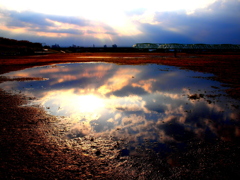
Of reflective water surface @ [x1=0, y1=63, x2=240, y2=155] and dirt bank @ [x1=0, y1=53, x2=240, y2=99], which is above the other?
dirt bank @ [x1=0, y1=53, x2=240, y2=99]

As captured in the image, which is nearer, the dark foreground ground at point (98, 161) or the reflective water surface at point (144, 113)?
the dark foreground ground at point (98, 161)

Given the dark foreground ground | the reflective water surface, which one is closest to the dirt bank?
the reflective water surface

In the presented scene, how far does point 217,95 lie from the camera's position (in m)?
11.9

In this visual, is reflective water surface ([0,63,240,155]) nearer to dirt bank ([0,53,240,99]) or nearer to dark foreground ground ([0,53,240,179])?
dark foreground ground ([0,53,240,179])

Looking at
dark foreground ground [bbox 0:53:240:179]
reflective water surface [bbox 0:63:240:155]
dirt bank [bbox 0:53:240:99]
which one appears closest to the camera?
dark foreground ground [bbox 0:53:240:179]

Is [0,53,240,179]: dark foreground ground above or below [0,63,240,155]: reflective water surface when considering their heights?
below

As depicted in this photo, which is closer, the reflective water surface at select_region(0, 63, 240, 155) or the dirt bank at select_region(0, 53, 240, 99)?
the reflective water surface at select_region(0, 63, 240, 155)

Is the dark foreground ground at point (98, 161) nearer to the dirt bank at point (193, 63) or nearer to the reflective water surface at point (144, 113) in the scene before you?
the reflective water surface at point (144, 113)

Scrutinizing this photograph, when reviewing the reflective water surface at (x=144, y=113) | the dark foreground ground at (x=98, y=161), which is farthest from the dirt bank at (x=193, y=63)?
the dark foreground ground at (x=98, y=161)

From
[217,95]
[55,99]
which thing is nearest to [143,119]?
[55,99]

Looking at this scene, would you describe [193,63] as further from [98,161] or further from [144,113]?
[98,161]

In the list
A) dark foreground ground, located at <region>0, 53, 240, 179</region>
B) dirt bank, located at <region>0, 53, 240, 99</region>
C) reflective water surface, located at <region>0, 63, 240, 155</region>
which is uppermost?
dirt bank, located at <region>0, 53, 240, 99</region>

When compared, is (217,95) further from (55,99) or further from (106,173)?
(55,99)

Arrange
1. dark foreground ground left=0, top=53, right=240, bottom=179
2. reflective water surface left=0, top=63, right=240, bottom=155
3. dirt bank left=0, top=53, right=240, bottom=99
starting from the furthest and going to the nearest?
1. dirt bank left=0, top=53, right=240, bottom=99
2. reflective water surface left=0, top=63, right=240, bottom=155
3. dark foreground ground left=0, top=53, right=240, bottom=179
